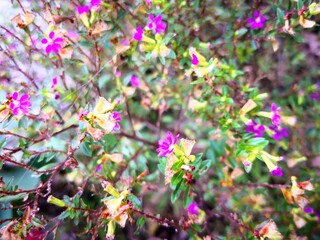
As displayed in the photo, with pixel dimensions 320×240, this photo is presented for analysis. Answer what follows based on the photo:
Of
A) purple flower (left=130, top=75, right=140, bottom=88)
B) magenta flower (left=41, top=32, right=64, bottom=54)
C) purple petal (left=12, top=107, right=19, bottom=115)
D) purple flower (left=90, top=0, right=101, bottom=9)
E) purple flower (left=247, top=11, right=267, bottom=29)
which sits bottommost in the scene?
purple flower (left=130, top=75, right=140, bottom=88)

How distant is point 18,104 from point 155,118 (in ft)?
3.12

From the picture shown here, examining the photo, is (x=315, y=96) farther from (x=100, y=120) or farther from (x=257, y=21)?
(x=100, y=120)

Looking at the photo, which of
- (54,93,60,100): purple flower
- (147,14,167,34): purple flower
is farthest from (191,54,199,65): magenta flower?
(54,93,60,100): purple flower

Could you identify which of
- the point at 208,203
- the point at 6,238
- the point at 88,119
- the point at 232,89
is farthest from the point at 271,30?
the point at 6,238

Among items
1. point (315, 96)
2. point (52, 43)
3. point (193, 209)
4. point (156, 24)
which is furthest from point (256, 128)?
point (52, 43)

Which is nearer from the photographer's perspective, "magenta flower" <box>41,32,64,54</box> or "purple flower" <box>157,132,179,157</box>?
"purple flower" <box>157,132,179,157</box>

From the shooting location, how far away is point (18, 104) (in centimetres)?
96

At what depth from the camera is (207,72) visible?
38.0 inches

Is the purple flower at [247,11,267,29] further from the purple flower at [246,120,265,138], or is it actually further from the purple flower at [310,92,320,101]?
the purple flower at [310,92,320,101]

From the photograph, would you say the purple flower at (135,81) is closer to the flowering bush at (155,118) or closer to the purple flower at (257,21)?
the flowering bush at (155,118)

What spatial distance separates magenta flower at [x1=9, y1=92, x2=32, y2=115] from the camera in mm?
952

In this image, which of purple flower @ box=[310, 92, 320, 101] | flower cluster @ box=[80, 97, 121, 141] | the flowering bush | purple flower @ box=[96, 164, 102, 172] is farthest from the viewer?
purple flower @ box=[310, 92, 320, 101]

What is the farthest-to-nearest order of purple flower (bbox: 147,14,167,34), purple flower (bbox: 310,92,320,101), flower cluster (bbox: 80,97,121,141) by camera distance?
purple flower (bbox: 310,92,320,101), purple flower (bbox: 147,14,167,34), flower cluster (bbox: 80,97,121,141)

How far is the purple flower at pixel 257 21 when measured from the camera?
1.23m
